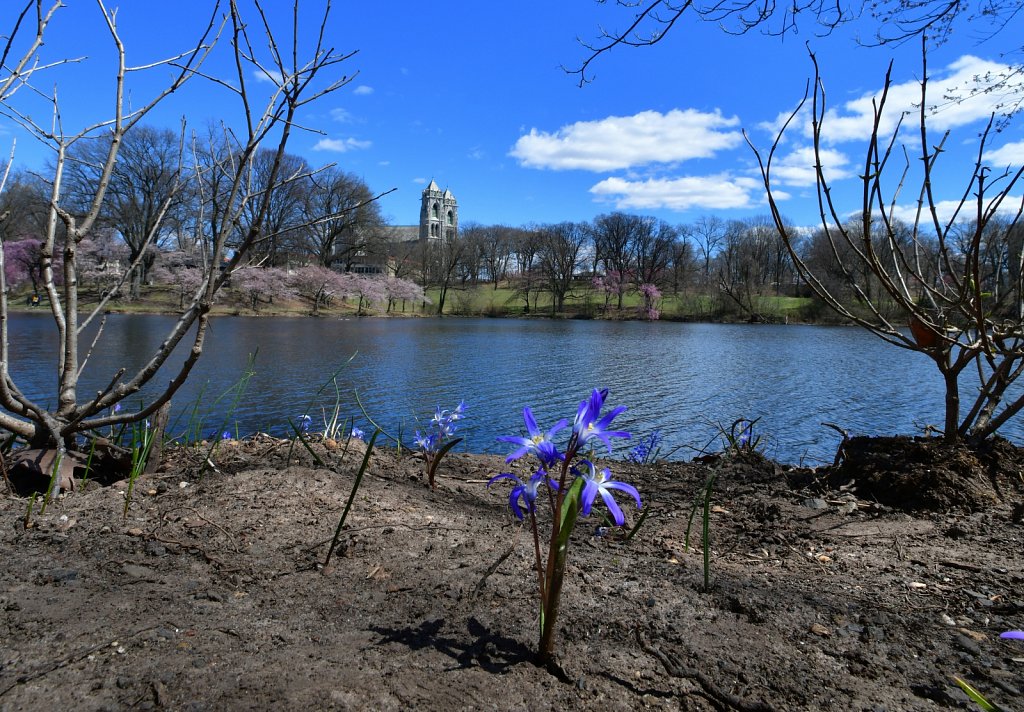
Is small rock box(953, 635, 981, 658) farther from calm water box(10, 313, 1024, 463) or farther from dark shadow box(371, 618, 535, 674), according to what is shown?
calm water box(10, 313, 1024, 463)

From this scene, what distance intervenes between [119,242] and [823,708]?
48.4 meters

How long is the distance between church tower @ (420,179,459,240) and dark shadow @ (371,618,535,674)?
11308cm

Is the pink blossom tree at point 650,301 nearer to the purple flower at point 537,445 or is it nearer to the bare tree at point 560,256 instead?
the bare tree at point 560,256

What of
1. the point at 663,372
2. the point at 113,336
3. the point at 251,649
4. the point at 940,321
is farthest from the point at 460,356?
the point at 251,649

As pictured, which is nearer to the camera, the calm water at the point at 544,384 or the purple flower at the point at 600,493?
the purple flower at the point at 600,493

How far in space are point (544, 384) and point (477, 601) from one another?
39.7ft

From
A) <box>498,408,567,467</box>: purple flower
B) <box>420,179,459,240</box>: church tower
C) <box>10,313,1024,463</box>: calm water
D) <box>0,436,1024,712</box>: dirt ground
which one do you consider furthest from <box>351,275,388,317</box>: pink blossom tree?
<box>420,179,459,240</box>: church tower

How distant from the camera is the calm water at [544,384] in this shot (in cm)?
935

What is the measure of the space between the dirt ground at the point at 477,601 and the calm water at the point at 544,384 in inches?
78.4

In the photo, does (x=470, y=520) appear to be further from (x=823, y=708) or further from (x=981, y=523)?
(x=981, y=523)

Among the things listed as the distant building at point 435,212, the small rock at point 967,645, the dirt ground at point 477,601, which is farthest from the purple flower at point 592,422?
the distant building at point 435,212

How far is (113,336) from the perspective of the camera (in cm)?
2245

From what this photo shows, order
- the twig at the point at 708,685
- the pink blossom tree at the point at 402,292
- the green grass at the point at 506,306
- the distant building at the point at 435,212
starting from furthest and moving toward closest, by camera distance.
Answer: the distant building at the point at 435,212 < the pink blossom tree at the point at 402,292 < the green grass at the point at 506,306 < the twig at the point at 708,685

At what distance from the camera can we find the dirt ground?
1394mm
